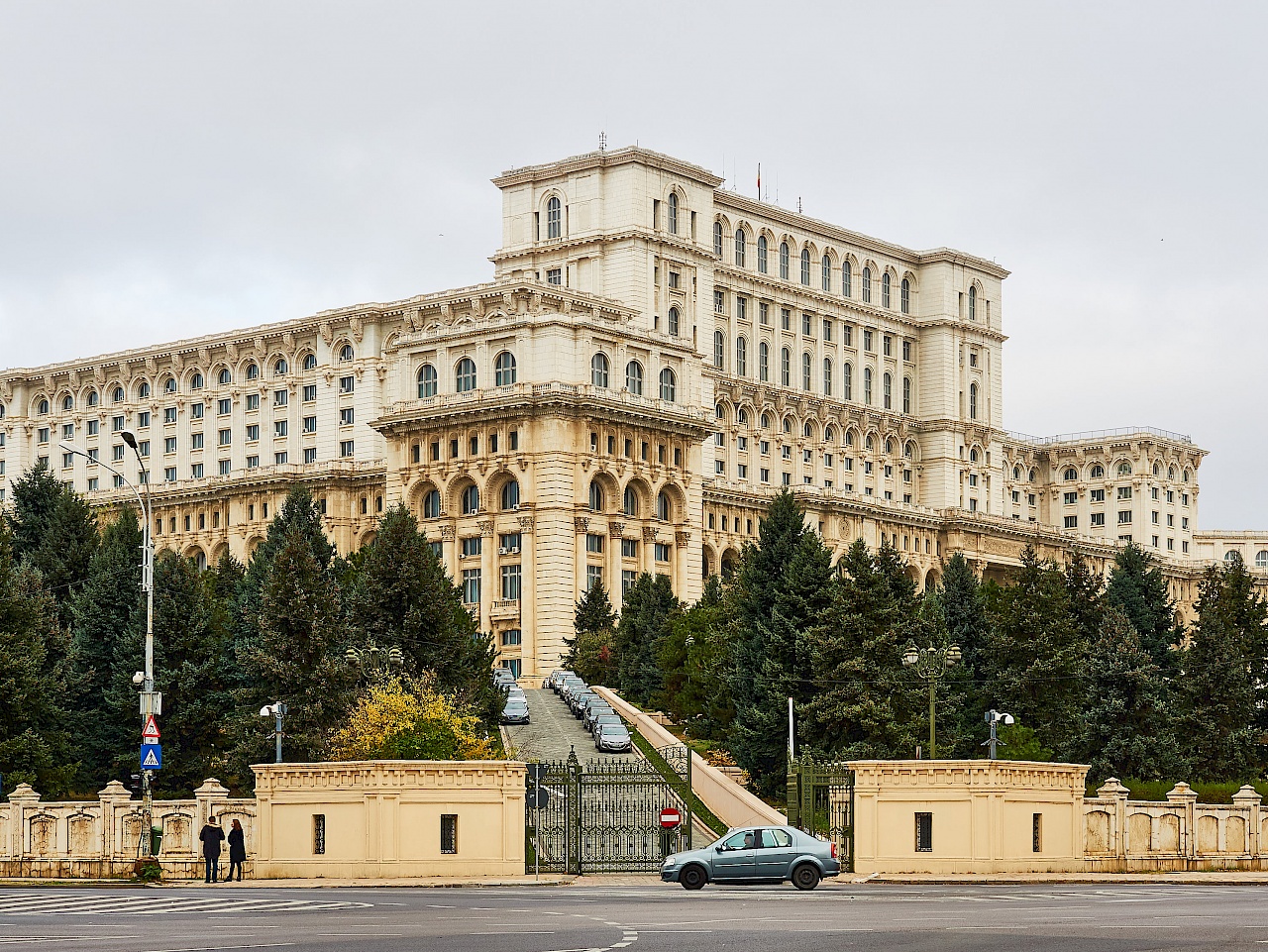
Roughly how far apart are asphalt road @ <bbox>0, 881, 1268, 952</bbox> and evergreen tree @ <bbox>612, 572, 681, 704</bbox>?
48.3 m

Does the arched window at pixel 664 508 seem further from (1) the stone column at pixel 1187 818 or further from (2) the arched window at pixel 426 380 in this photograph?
(1) the stone column at pixel 1187 818

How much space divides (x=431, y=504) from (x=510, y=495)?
6.07m

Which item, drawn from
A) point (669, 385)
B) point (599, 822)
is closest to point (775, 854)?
point (599, 822)

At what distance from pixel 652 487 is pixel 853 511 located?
30521 millimetres

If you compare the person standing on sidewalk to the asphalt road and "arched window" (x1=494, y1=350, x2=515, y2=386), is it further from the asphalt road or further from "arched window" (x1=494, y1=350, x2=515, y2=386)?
"arched window" (x1=494, y1=350, x2=515, y2=386)

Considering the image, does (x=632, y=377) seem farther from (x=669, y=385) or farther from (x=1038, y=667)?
(x=1038, y=667)

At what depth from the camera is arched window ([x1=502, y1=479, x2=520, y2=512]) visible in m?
121

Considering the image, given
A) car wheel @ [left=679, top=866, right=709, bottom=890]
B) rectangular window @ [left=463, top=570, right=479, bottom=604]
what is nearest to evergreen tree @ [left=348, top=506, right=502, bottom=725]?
car wheel @ [left=679, top=866, right=709, bottom=890]

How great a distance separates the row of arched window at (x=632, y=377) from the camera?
12338cm

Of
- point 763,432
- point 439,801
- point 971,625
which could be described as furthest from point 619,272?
point 439,801

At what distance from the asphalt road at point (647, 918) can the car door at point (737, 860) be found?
0.37m

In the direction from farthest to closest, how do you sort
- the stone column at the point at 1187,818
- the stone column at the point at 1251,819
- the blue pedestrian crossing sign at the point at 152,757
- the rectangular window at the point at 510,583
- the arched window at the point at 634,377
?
the arched window at the point at 634,377, the rectangular window at the point at 510,583, the stone column at the point at 1251,819, the stone column at the point at 1187,818, the blue pedestrian crossing sign at the point at 152,757

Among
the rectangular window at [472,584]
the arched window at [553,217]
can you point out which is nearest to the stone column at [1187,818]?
the rectangular window at [472,584]

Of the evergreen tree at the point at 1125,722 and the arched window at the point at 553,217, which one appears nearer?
the evergreen tree at the point at 1125,722
